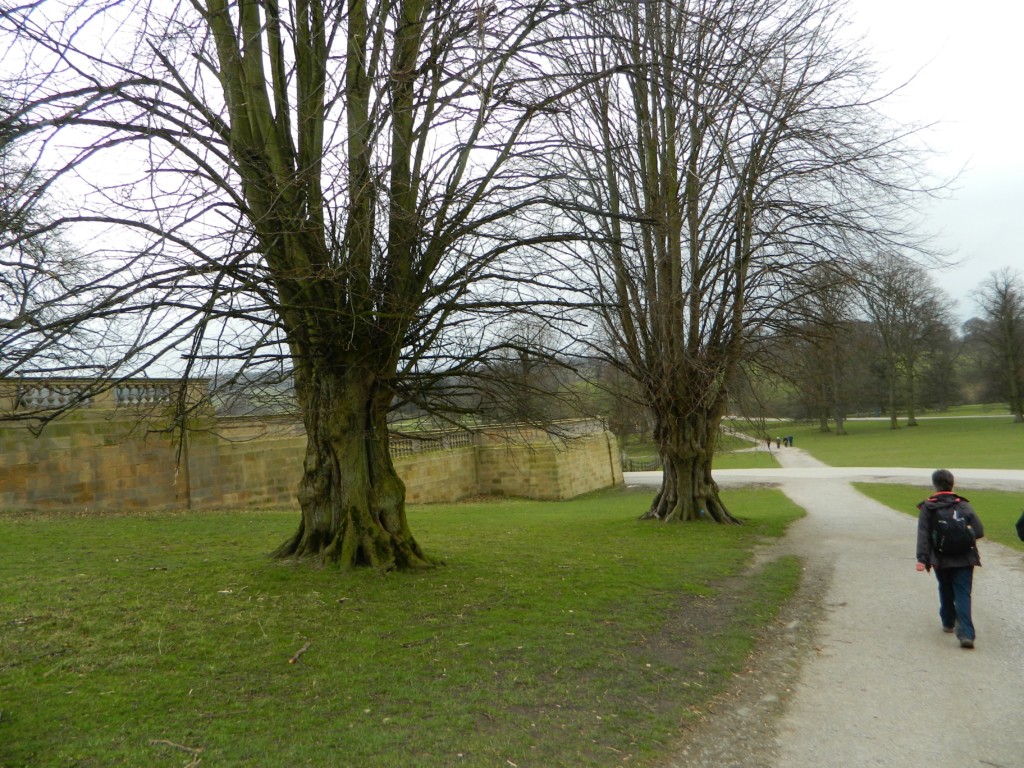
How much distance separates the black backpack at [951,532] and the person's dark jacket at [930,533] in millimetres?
27

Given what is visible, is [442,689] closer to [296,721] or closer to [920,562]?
[296,721]

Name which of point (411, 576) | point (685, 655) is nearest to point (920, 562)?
point (685, 655)

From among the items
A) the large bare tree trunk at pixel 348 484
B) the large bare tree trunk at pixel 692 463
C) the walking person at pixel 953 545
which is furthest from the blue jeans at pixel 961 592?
the large bare tree trunk at pixel 692 463

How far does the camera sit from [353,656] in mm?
5949

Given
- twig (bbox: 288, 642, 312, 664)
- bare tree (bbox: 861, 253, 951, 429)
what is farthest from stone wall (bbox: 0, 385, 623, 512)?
bare tree (bbox: 861, 253, 951, 429)

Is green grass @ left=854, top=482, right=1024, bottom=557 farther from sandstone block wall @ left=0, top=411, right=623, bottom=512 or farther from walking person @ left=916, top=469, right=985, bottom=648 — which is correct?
sandstone block wall @ left=0, top=411, right=623, bottom=512

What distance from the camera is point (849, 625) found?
8133 mm

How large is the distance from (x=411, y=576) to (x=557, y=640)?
2.50m

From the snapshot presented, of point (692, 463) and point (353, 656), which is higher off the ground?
point (692, 463)

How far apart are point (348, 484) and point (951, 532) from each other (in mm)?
6197

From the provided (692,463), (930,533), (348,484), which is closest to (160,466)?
(348,484)

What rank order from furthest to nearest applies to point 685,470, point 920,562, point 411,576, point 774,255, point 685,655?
point 685,470 → point 774,255 → point 411,576 → point 920,562 → point 685,655

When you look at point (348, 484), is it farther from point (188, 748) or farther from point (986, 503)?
point (986, 503)

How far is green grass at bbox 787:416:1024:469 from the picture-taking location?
3719cm
